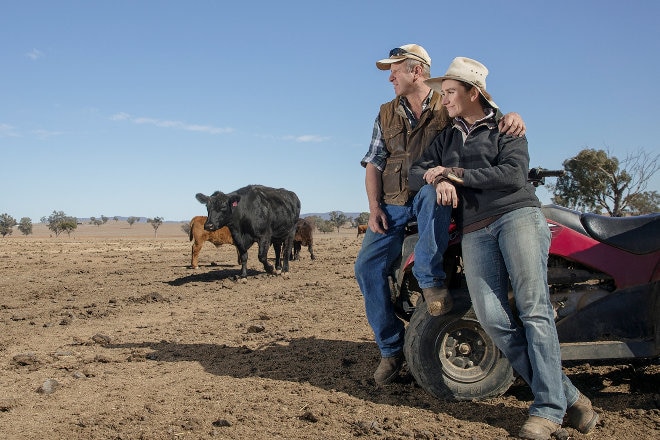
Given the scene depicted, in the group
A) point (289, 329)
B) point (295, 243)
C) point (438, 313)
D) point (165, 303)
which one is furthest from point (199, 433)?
point (295, 243)

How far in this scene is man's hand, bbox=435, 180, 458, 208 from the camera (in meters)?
3.71

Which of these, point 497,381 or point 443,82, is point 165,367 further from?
point 443,82

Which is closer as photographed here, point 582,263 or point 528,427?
point 528,427

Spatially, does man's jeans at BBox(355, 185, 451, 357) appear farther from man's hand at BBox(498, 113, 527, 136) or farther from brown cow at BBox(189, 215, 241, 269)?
brown cow at BBox(189, 215, 241, 269)

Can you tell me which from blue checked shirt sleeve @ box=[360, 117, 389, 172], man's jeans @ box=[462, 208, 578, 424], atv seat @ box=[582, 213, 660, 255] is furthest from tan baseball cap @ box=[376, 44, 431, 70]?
atv seat @ box=[582, 213, 660, 255]

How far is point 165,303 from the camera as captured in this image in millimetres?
10273

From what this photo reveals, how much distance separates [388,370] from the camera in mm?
4793

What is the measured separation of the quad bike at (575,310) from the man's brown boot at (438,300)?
0.91 ft

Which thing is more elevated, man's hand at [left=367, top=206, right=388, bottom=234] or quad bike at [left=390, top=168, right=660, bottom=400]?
man's hand at [left=367, top=206, right=388, bottom=234]

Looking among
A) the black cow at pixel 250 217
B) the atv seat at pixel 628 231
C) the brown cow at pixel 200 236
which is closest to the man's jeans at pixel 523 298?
the atv seat at pixel 628 231

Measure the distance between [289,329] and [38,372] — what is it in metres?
2.74

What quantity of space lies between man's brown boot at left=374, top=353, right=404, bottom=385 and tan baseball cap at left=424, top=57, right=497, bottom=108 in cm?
208

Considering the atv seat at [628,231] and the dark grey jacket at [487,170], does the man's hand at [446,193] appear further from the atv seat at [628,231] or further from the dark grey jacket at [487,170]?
the atv seat at [628,231]

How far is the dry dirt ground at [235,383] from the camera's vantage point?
3924 millimetres
